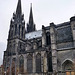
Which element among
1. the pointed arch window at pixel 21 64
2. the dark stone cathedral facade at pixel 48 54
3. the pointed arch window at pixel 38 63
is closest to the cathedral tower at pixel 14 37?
the dark stone cathedral facade at pixel 48 54

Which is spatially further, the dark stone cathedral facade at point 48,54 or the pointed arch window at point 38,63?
the pointed arch window at point 38,63

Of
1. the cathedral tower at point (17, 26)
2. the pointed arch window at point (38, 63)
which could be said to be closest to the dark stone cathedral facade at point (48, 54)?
the pointed arch window at point (38, 63)

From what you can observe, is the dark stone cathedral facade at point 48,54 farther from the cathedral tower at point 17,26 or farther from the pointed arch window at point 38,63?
the cathedral tower at point 17,26

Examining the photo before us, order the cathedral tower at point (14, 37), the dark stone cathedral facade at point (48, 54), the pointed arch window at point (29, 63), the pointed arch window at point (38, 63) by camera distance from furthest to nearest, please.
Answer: the cathedral tower at point (14, 37) → the pointed arch window at point (29, 63) → the pointed arch window at point (38, 63) → the dark stone cathedral facade at point (48, 54)

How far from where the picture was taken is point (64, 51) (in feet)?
86.5

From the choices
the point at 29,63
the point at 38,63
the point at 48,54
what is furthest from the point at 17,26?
the point at 48,54

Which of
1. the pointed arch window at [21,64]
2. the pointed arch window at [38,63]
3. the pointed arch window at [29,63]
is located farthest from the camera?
the pointed arch window at [21,64]

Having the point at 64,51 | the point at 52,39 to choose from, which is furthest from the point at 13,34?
the point at 64,51

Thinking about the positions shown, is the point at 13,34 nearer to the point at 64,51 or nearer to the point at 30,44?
the point at 30,44

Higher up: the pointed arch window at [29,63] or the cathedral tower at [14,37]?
the cathedral tower at [14,37]

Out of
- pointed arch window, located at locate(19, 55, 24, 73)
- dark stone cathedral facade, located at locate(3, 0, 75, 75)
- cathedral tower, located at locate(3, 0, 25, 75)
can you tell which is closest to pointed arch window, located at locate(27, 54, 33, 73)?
dark stone cathedral facade, located at locate(3, 0, 75, 75)

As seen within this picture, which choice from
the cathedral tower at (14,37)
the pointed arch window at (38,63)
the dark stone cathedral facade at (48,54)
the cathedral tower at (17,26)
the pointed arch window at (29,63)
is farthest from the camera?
the cathedral tower at (17,26)

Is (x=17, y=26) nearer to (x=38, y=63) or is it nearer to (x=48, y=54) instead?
(x=38, y=63)

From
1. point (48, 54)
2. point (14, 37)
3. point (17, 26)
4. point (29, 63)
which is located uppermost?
point (17, 26)
